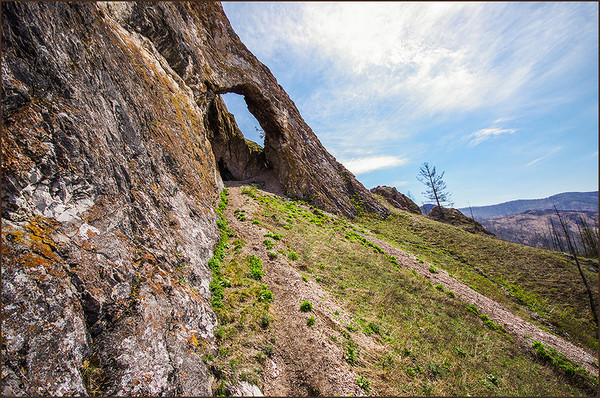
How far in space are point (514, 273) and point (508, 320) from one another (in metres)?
13.7

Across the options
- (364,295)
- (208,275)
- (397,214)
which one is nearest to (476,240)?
(397,214)

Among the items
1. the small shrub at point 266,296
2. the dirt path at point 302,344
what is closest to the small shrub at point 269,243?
the dirt path at point 302,344

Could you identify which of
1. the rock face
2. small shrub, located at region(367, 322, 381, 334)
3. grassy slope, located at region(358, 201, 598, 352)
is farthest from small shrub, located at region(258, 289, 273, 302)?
the rock face

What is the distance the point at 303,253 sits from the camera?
16.5m

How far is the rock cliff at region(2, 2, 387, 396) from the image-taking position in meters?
4.90

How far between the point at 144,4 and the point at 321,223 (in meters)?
23.5

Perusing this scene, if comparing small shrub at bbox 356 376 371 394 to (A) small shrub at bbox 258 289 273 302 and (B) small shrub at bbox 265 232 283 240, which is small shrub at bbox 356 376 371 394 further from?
(B) small shrub at bbox 265 232 283 240

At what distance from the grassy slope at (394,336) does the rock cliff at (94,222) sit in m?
1.43

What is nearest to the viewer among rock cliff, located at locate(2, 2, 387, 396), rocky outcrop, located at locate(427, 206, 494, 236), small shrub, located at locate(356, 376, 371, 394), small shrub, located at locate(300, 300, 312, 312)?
rock cliff, located at locate(2, 2, 387, 396)

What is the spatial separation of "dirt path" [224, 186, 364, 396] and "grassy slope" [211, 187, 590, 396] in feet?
1.46

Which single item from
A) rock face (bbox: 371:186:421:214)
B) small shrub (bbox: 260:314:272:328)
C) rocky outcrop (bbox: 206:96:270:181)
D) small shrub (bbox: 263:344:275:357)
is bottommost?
small shrub (bbox: 263:344:275:357)

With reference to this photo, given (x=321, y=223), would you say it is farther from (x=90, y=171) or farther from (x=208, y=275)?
(x=90, y=171)

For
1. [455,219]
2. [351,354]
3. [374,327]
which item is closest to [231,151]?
[374,327]

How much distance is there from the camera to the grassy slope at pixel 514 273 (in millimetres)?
18016
